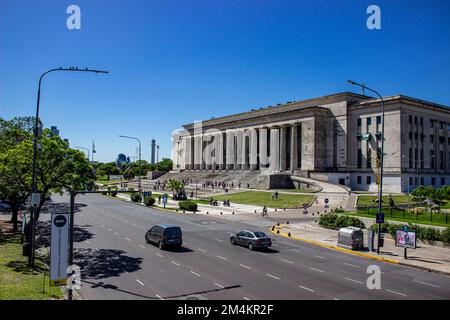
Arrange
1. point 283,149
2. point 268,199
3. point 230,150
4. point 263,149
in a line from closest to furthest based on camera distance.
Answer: point 268,199, point 283,149, point 263,149, point 230,150

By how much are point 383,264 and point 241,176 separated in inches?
2702

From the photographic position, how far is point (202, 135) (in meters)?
122

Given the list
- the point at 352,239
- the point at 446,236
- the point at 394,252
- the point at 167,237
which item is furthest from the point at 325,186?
the point at 167,237

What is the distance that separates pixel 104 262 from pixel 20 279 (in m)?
4.96

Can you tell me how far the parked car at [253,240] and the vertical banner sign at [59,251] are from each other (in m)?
13.9

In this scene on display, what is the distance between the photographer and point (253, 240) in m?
24.7

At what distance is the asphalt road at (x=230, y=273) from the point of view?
49.0 ft

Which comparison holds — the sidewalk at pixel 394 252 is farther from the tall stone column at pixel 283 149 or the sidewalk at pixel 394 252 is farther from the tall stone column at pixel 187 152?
the tall stone column at pixel 187 152

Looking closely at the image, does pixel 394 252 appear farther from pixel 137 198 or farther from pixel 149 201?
pixel 137 198

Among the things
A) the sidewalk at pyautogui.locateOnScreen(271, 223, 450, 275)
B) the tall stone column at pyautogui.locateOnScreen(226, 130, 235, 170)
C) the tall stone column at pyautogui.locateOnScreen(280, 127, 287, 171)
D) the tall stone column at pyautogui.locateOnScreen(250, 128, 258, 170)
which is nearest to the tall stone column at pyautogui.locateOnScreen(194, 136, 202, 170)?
the tall stone column at pyautogui.locateOnScreen(226, 130, 235, 170)

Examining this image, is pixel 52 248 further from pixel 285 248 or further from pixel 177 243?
pixel 285 248

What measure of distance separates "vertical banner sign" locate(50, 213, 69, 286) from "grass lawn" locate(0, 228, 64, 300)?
996mm

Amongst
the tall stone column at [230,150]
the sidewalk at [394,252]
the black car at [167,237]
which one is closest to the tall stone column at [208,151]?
the tall stone column at [230,150]
